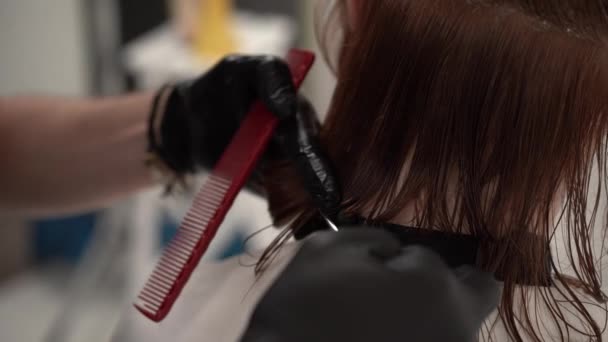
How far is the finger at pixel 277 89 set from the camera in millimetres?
730

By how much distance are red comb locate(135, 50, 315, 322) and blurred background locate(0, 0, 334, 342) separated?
108 centimetres

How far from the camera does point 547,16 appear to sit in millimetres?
578

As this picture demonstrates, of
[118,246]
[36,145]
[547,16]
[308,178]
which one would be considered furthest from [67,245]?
[547,16]

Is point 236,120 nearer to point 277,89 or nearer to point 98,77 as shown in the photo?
point 277,89

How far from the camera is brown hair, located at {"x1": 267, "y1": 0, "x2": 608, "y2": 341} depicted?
0.57m

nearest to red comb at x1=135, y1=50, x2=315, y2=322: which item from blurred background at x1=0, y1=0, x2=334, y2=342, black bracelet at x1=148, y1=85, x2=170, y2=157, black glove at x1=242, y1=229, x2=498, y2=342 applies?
black glove at x1=242, y1=229, x2=498, y2=342

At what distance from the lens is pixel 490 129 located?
59 centimetres

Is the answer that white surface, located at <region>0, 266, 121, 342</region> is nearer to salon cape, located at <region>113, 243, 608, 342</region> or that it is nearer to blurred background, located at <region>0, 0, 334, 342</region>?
blurred background, located at <region>0, 0, 334, 342</region>

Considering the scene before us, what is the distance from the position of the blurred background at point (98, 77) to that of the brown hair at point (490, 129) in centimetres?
122

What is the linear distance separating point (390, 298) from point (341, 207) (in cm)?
11

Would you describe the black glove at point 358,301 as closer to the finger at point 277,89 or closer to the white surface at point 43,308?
the finger at point 277,89

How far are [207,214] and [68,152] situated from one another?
44cm

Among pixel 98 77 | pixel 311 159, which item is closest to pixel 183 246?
pixel 311 159

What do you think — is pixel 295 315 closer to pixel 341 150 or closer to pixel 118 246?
pixel 341 150
